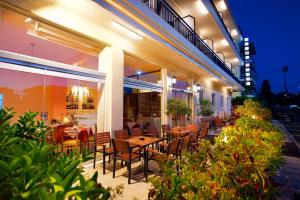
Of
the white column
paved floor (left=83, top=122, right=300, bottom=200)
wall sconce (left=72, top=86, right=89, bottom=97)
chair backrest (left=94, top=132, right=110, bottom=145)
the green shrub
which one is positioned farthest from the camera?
wall sconce (left=72, top=86, right=89, bottom=97)

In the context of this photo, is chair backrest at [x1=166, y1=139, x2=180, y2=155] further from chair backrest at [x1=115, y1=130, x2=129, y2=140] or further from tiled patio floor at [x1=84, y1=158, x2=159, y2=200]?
chair backrest at [x1=115, y1=130, x2=129, y2=140]

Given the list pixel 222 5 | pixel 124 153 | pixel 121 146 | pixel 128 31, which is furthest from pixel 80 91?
pixel 222 5

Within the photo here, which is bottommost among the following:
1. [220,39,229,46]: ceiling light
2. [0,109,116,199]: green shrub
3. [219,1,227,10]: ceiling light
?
[0,109,116,199]: green shrub

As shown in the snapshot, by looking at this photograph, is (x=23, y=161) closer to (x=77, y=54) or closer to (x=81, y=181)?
(x=81, y=181)

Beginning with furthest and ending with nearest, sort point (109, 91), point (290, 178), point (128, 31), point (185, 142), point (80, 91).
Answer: point (80, 91) → point (109, 91) → point (128, 31) → point (185, 142) → point (290, 178)

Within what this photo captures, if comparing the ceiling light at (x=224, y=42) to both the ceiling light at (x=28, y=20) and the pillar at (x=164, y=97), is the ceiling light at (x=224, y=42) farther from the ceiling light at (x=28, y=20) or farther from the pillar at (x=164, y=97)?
the ceiling light at (x=28, y=20)

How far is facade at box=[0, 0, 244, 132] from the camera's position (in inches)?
175

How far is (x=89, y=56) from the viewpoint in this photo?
664 cm

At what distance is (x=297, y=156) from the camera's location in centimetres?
679

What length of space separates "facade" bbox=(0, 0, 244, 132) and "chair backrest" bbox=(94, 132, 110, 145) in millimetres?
524

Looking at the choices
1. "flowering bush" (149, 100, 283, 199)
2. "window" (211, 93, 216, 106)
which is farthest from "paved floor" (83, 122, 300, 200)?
"window" (211, 93, 216, 106)

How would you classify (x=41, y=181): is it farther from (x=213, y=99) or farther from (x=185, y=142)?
(x=213, y=99)

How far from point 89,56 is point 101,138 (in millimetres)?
3096

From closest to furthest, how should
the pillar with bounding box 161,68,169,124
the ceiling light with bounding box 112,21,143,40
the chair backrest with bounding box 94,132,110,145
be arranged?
the chair backrest with bounding box 94,132,110,145, the ceiling light with bounding box 112,21,143,40, the pillar with bounding box 161,68,169,124
